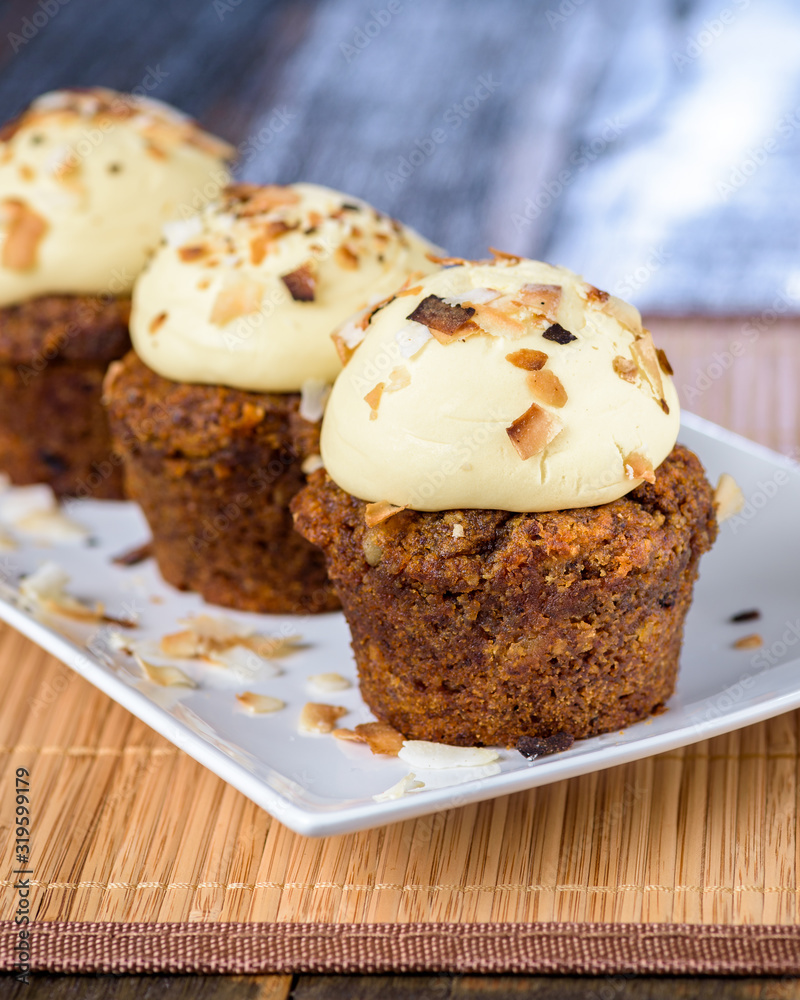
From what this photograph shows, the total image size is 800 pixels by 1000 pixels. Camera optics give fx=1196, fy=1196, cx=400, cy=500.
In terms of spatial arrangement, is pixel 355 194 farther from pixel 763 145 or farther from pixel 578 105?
pixel 763 145

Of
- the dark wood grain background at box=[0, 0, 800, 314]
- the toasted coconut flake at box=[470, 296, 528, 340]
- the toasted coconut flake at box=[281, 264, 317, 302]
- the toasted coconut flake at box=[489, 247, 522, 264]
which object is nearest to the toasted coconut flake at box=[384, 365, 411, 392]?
the toasted coconut flake at box=[470, 296, 528, 340]

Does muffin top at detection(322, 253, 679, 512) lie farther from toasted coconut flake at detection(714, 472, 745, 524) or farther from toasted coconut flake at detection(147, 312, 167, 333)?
toasted coconut flake at detection(147, 312, 167, 333)

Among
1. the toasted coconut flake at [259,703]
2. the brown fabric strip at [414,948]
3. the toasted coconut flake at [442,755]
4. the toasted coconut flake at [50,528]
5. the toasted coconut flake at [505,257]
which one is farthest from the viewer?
the toasted coconut flake at [50,528]

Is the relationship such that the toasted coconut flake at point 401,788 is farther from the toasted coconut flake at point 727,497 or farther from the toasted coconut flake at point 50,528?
the toasted coconut flake at point 50,528

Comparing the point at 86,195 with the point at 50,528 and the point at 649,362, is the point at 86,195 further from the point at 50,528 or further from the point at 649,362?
the point at 649,362

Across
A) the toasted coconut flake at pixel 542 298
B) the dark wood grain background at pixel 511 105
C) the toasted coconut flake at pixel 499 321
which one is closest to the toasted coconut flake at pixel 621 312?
the toasted coconut flake at pixel 542 298

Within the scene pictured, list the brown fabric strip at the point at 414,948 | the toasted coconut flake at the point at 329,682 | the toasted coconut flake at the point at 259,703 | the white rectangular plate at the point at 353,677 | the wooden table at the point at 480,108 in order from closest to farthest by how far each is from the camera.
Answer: the brown fabric strip at the point at 414,948
the white rectangular plate at the point at 353,677
the toasted coconut flake at the point at 259,703
the toasted coconut flake at the point at 329,682
the wooden table at the point at 480,108
